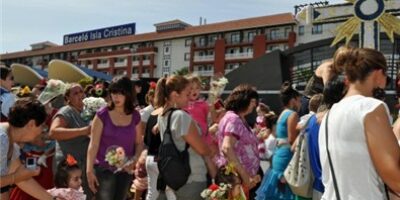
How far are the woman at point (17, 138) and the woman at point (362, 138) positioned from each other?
180cm

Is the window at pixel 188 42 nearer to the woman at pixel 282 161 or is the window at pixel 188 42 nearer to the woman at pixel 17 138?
the woman at pixel 282 161

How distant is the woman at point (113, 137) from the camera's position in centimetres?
414

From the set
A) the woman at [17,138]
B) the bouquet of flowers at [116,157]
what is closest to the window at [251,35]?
the bouquet of flowers at [116,157]

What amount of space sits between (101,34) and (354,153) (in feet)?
300

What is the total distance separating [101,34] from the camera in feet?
297

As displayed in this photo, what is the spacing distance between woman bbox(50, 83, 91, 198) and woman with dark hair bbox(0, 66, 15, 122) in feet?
1.49

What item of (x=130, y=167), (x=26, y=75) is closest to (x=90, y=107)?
(x=130, y=167)

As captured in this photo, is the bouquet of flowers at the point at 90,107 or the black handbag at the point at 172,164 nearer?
the black handbag at the point at 172,164

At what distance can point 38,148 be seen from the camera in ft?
14.5

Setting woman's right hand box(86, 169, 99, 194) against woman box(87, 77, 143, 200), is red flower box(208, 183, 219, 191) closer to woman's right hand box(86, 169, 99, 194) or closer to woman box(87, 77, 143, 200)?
woman box(87, 77, 143, 200)

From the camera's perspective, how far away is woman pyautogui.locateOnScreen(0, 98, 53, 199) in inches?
111

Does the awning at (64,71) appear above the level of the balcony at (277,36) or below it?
below

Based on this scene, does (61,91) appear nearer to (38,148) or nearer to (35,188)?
(38,148)

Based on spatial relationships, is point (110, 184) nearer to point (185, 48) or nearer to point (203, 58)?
point (203, 58)
